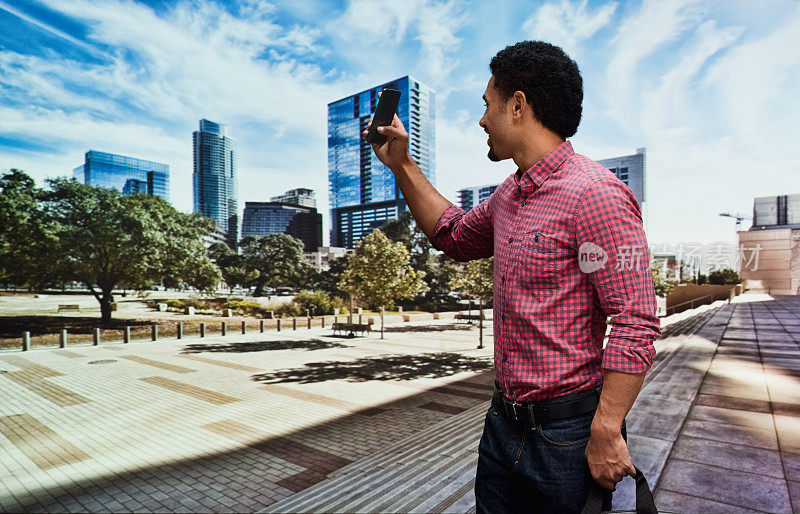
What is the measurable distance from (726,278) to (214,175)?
140944 millimetres

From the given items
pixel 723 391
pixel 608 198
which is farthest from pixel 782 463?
pixel 608 198

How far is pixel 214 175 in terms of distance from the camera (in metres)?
148

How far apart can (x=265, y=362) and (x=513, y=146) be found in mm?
14864

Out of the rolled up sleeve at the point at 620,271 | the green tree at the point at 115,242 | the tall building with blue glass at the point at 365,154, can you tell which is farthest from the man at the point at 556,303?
the tall building with blue glass at the point at 365,154

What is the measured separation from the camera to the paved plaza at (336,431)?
3.73m

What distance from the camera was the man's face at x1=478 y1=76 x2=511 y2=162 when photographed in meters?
1.29

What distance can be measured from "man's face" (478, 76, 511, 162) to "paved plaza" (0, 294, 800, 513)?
2.90 metres

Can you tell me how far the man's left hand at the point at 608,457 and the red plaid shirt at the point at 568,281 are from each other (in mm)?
142

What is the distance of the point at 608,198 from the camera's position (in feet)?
3.53

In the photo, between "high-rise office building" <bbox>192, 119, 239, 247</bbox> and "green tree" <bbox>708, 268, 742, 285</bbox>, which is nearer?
"green tree" <bbox>708, 268, 742, 285</bbox>

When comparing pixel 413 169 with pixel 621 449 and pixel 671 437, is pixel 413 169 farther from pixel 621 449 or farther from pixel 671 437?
pixel 671 437

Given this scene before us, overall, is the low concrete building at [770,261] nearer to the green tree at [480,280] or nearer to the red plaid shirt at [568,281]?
the green tree at [480,280]

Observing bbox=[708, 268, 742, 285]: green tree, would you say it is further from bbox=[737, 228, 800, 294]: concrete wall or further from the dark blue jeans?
the dark blue jeans

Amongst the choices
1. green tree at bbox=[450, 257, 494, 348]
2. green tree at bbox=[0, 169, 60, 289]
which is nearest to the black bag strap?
green tree at bbox=[450, 257, 494, 348]
